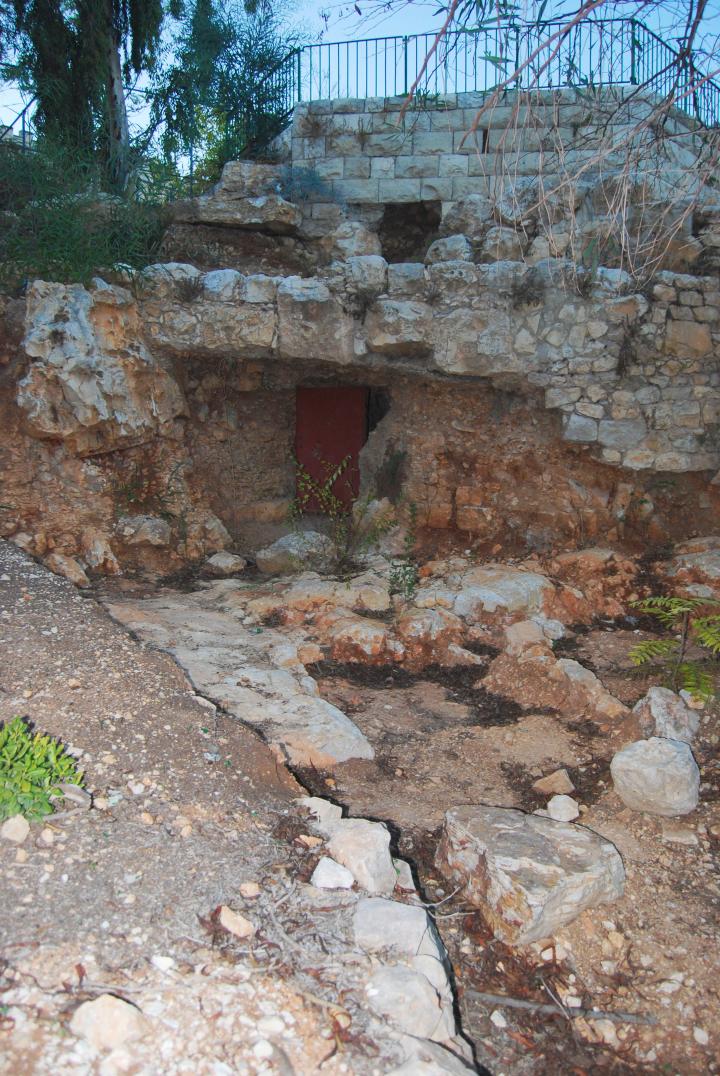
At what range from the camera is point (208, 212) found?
6.72 meters

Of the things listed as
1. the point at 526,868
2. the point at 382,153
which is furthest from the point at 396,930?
the point at 382,153

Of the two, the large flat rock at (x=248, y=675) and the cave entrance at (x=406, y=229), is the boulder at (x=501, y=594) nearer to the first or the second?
the large flat rock at (x=248, y=675)

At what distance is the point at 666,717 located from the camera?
3.70 metres

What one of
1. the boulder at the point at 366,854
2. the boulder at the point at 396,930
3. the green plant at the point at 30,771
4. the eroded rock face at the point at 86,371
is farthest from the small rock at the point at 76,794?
the eroded rock face at the point at 86,371

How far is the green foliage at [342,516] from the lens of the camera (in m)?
6.11

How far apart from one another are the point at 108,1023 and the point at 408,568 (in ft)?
13.7

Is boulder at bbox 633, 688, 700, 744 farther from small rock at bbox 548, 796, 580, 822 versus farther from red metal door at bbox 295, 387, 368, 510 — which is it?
red metal door at bbox 295, 387, 368, 510

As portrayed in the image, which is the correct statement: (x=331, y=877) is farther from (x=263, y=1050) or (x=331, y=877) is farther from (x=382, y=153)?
(x=382, y=153)

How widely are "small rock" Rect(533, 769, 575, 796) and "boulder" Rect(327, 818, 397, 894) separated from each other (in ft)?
3.34

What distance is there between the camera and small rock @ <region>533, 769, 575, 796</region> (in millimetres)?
3363

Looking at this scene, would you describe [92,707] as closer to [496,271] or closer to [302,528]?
[302,528]

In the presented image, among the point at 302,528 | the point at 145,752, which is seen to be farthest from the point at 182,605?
the point at 145,752

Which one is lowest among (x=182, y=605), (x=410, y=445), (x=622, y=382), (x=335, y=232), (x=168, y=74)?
(x=182, y=605)

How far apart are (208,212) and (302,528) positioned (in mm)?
2901
